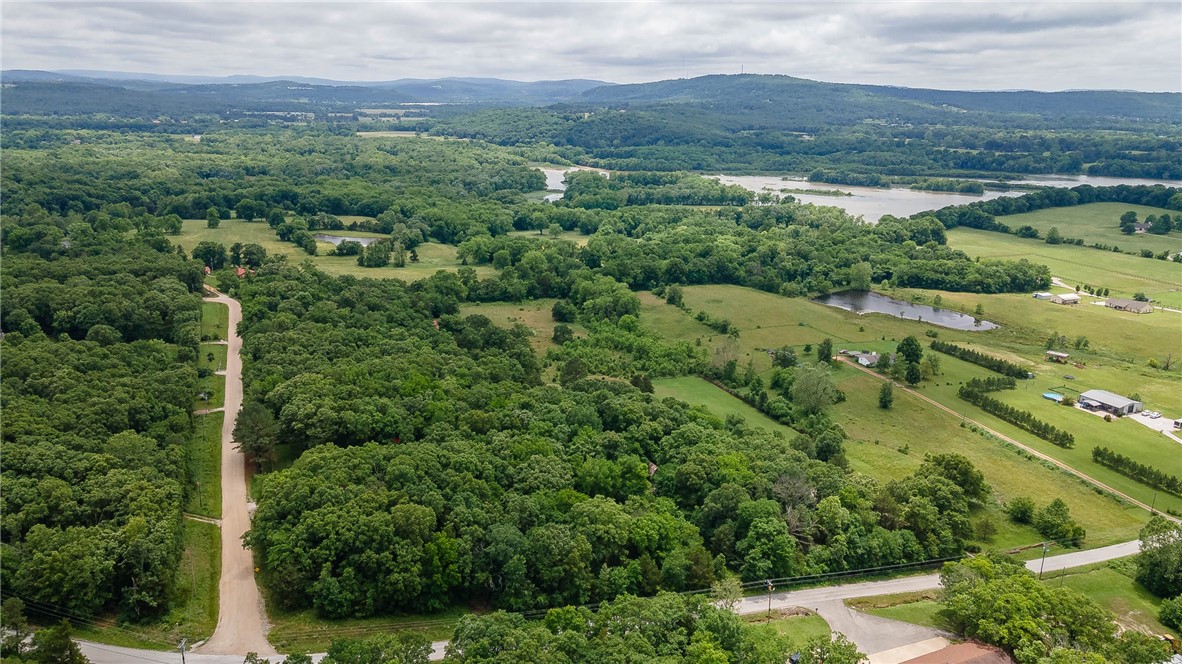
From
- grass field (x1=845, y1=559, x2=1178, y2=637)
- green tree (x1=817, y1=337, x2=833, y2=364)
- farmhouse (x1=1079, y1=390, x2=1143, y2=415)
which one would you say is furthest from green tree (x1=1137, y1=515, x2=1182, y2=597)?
green tree (x1=817, y1=337, x2=833, y2=364)

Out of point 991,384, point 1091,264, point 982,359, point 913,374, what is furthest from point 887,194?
point 913,374

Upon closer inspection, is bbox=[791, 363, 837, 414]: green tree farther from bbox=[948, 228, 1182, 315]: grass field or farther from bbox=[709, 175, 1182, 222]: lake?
bbox=[709, 175, 1182, 222]: lake

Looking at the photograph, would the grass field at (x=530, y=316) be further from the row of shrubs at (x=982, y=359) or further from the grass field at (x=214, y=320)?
the row of shrubs at (x=982, y=359)

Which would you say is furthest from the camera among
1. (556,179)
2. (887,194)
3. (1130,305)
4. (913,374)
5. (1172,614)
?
(556,179)

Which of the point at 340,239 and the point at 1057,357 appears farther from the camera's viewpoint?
the point at 340,239

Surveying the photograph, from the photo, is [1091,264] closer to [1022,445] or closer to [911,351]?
[911,351]

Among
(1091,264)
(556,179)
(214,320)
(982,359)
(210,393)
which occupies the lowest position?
(210,393)
